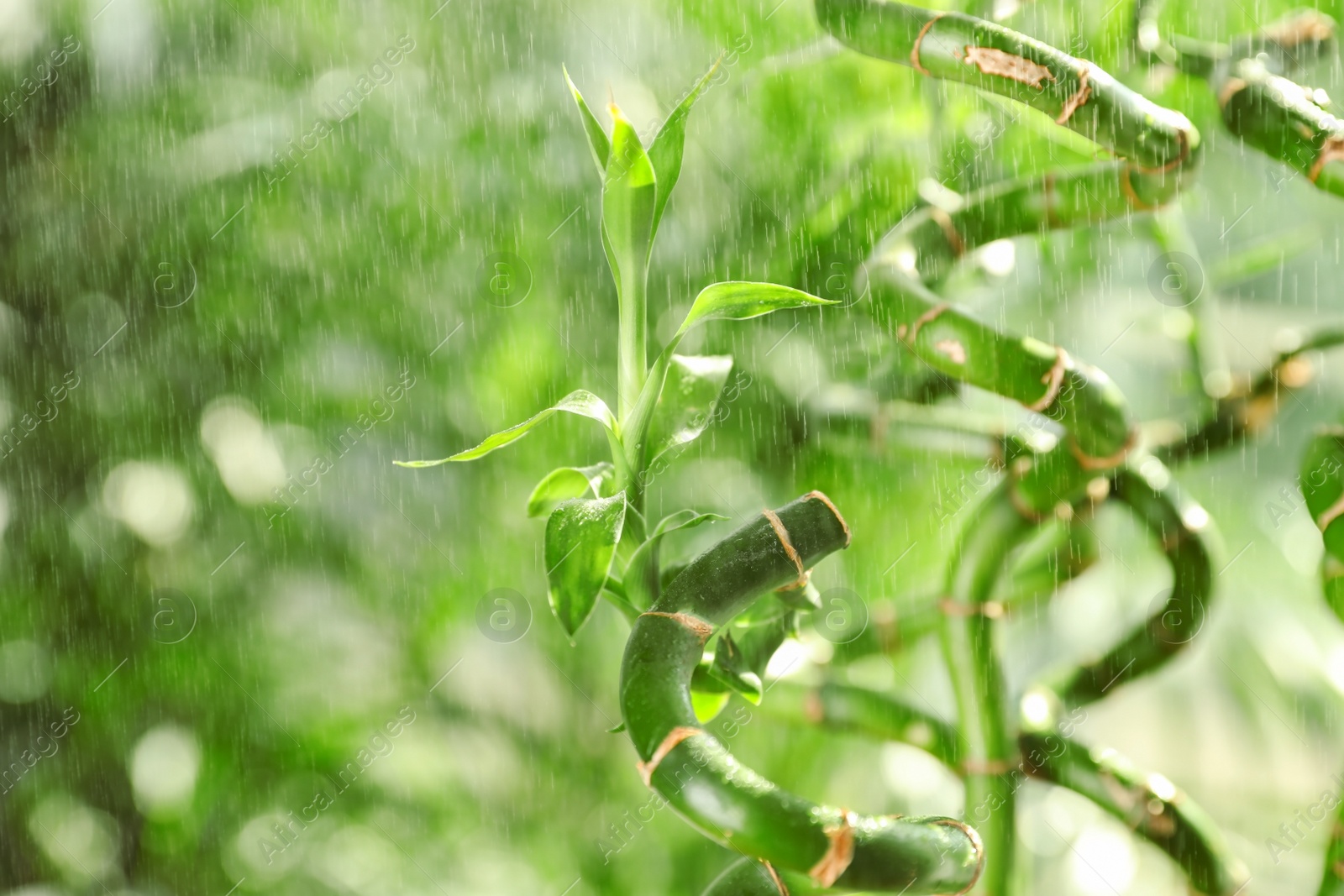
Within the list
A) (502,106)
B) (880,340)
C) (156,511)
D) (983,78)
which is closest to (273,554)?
(156,511)

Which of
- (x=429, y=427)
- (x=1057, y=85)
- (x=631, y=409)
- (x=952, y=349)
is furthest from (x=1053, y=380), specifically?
(x=429, y=427)

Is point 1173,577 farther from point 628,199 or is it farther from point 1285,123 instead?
point 628,199

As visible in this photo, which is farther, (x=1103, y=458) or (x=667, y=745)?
(x=1103, y=458)

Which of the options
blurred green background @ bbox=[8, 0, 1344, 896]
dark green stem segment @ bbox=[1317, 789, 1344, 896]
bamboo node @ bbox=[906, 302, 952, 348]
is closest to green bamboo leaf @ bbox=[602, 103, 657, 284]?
bamboo node @ bbox=[906, 302, 952, 348]

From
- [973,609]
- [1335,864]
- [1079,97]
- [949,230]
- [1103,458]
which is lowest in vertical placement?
[1335,864]

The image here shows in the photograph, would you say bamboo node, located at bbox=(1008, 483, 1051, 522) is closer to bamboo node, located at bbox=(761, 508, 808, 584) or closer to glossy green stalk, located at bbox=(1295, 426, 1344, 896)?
glossy green stalk, located at bbox=(1295, 426, 1344, 896)

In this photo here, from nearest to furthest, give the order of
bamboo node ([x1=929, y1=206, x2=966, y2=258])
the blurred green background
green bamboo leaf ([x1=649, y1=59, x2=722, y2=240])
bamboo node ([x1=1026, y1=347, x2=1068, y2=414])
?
green bamboo leaf ([x1=649, y1=59, x2=722, y2=240])
bamboo node ([x1=1026, y1=347, x2=1068, y2=414])
bamboo node ([x1=929, y1=206, x2=966, y2=258])
the blurred green background
